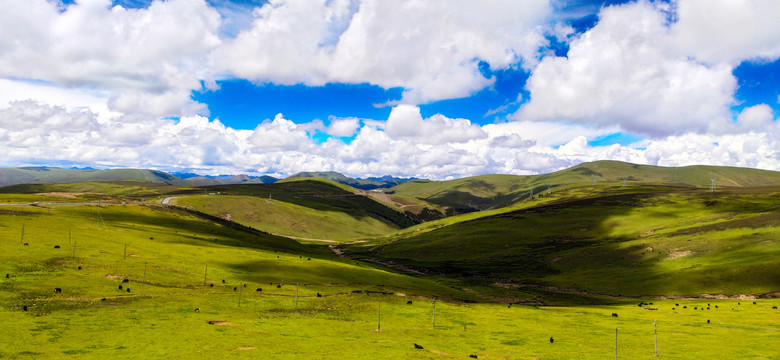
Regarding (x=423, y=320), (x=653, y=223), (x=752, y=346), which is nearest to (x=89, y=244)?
(x=423, y=320)

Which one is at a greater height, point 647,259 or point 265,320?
point 647,259

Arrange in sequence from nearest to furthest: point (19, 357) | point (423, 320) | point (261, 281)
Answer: point (19, 357)
point (423, 320)
point (261, 281)

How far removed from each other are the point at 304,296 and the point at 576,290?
3258 inches

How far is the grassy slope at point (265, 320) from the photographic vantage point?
3588 centimetres

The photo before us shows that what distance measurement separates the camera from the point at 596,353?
41906mm

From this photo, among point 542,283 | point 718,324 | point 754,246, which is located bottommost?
point 542,283

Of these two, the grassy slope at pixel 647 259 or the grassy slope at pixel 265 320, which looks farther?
the grassy slope at pixel 647 259

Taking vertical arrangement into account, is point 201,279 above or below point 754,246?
below

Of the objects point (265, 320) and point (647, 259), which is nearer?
point (265, 320)

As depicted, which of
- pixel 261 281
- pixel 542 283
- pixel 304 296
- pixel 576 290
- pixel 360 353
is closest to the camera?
pixel 360 353

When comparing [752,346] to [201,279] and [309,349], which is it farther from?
[201,279]

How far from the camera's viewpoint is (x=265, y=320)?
1919 inches

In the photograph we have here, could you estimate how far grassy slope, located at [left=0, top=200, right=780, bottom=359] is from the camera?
35875mm

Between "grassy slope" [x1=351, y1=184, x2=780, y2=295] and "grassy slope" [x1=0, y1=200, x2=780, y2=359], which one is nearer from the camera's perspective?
"grassy slope" [x1=0, y1=200, x2=780, y2=359]
